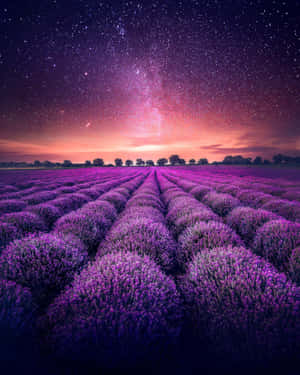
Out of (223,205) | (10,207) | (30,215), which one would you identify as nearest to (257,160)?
(223,205)

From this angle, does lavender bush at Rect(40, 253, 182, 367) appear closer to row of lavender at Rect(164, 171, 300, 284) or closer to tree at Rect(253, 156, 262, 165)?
row of lavender at Rect(164, 171, 300, 284)

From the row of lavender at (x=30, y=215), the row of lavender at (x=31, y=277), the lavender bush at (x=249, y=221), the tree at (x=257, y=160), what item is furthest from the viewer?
the tree at (x=257, y=160)

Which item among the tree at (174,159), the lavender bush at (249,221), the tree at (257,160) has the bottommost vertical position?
the lavender bush at (249,221)

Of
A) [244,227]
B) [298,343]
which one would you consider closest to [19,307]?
[298,343]

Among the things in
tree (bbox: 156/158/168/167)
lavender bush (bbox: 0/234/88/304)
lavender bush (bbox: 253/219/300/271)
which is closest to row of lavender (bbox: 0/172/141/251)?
lavender bush (bbox: 0/234/88/304)

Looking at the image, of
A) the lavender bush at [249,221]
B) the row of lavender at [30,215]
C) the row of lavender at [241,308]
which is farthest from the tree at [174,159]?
the row of lavender at [241,308]

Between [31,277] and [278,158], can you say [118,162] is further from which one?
[31,277]

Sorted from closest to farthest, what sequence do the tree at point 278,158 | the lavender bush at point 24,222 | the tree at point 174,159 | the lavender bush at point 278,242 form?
the lavender bush at point 278,242 → the lavender bush at point 24,222 → the tree at point 278,158 → the tree at point 174,159

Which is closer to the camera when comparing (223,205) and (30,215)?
(30,215)

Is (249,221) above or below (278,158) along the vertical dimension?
below

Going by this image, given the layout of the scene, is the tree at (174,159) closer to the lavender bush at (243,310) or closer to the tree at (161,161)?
the tree at (161,161)

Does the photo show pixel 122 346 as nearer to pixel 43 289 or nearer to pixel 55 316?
pixel 55 316

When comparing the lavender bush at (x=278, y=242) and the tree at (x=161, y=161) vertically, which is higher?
the tree at (x=161, y=161)

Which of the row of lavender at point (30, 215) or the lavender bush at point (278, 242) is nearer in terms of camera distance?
the lavender bush at point (278, 242)
